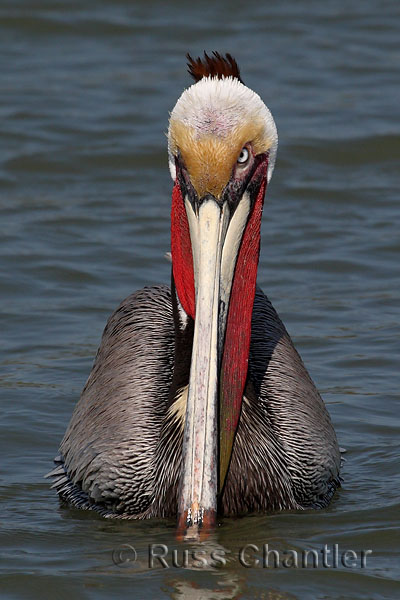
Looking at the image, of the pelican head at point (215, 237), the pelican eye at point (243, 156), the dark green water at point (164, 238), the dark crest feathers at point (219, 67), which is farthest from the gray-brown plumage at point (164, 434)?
the dark crest feathers at point (219, 67)

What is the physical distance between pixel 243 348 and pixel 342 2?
12.7 meters

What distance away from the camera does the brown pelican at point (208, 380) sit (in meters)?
5.73

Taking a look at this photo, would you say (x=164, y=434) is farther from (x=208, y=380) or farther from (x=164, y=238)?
(x=164, y=238)

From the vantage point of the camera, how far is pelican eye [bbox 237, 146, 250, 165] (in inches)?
233

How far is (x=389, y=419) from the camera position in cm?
823

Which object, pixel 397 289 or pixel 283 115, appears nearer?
pixel 397 289

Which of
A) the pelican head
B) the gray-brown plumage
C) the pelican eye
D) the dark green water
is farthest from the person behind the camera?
the gray-brown plumage

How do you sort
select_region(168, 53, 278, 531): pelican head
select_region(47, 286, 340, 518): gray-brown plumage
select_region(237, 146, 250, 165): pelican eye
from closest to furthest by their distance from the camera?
1. select_region(168, 53, 278, 531): pelican head
2. select_region(237, 146, 250, 165): pelican eye
3. select_region(47, 286, 340, 518): gray-brown plumage

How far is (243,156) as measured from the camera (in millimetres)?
5945

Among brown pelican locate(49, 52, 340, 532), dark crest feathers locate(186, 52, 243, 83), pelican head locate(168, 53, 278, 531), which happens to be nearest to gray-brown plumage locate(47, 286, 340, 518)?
brown pelican locate(49, 52, 340, 532)

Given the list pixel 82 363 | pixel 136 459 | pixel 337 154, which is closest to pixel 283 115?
pixel 337 154

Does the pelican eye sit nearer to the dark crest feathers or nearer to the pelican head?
the pelican head

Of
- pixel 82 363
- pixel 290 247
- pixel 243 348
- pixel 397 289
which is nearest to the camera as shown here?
pixel 243 348

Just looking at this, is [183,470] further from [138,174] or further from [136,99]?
[136,99]
